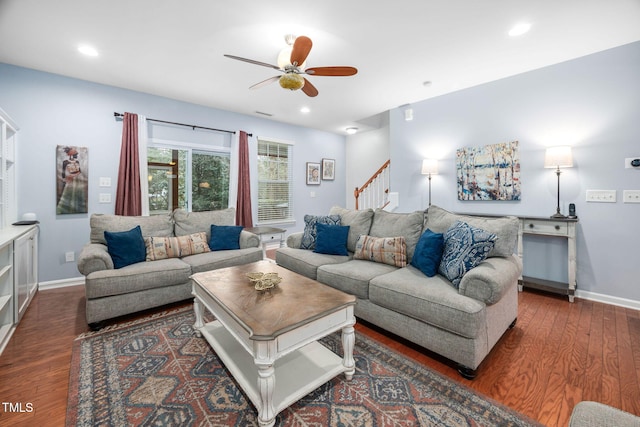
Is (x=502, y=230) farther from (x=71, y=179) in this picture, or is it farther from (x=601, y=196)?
(x=71, y=179)

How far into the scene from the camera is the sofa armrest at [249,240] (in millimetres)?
3596

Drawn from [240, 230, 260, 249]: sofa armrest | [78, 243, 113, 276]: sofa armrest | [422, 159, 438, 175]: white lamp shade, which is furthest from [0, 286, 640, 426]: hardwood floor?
[422, 159, 438, 175]: white lamp shade

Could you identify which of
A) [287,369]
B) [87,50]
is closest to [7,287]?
[87,50]

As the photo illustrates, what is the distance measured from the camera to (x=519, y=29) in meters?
2.50

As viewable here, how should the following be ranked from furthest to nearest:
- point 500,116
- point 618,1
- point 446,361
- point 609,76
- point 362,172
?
1. point 362,172
2. point 500,116
3. point 609,76
4. point 618,1
5. point 446,361

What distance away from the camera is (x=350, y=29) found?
2506 millimetres

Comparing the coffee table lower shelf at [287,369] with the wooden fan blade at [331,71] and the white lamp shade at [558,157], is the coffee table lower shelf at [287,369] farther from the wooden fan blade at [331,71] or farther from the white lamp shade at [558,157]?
the white lamp shade at [558,157]

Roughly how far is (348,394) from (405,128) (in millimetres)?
4147

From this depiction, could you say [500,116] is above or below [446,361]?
above

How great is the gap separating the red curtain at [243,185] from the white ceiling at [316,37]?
4.12 ft

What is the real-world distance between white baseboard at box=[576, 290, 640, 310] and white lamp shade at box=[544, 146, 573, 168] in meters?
1.45

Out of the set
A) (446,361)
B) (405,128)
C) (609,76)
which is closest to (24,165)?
(446,361)

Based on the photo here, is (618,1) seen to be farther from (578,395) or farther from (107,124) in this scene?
(107,124)

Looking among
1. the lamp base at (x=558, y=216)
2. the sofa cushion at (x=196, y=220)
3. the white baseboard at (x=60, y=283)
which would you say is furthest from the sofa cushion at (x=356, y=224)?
the white baseboard at (x=60, y=283)
